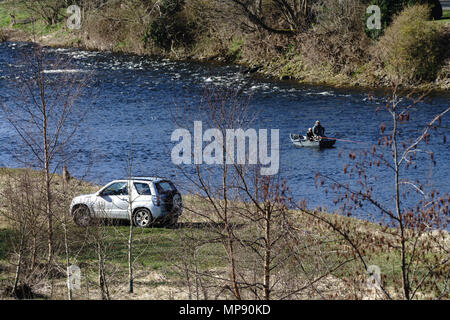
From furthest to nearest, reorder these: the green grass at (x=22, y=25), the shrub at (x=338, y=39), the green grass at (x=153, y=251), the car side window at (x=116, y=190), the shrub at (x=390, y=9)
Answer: the green grass at (x=22, y=25) < the shrub at (x=338, y=39) < the shrub at (x=390, y=9) < the car side window at (x=116, y=190) < the green grass at (x=153, y=251)

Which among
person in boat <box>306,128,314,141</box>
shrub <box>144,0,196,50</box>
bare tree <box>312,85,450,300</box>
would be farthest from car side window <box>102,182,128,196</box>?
shrub <box>144,0,196,50</box>

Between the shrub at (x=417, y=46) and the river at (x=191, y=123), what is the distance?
2816 millimetres

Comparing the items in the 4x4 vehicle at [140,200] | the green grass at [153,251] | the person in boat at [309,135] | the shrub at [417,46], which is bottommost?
the green grass at [153,251]

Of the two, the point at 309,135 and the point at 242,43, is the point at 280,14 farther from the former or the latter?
the point at 309,135

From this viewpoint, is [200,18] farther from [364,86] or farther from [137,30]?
[364,86]

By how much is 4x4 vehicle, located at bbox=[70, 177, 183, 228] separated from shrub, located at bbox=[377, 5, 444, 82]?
2680 centimetres

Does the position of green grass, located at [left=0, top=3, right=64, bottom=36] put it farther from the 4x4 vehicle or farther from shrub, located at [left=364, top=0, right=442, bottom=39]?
the 4x4 vehicle

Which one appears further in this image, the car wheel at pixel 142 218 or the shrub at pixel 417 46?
the shrub at pixel 417 46

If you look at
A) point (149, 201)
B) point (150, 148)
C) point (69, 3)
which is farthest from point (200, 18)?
point (149, 201)

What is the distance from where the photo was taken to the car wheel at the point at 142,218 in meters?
22.9

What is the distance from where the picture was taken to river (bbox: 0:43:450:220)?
100 feet

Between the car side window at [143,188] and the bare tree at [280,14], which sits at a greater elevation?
the bare tree at [280,14]

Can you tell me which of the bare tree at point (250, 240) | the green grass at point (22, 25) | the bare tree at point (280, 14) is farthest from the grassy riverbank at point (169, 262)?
the green grass at point (22, 25)

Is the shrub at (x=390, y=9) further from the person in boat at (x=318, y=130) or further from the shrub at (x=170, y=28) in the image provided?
the shrub at (x=170, y=28)
